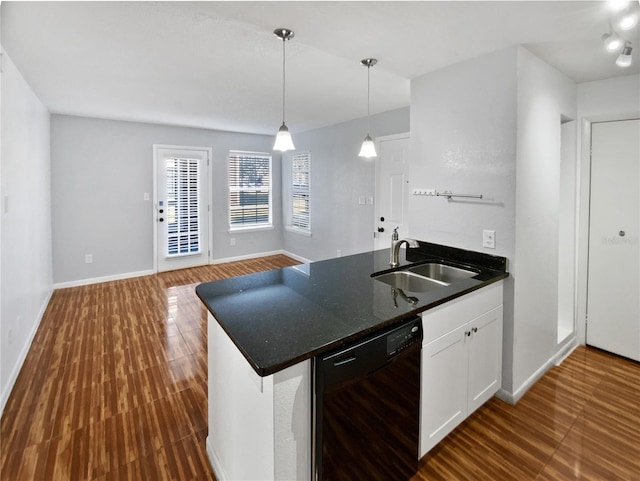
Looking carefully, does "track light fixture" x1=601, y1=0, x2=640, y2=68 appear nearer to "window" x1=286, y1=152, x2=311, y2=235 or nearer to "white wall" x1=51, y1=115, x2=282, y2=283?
"window" x1=286, y1=152, x2=311, y2=235

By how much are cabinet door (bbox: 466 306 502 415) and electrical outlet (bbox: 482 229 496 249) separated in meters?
0.42

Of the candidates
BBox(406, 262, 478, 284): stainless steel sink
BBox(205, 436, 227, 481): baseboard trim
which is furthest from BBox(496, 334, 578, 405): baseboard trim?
BBox(205, 436, 227, 481): baseboard trim

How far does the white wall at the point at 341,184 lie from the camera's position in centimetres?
463

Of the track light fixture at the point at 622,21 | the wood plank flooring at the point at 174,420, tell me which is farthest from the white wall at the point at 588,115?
the track light fixture at the point at 622,21

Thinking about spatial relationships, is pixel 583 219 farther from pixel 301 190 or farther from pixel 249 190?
pixel 249 190

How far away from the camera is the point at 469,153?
240cm

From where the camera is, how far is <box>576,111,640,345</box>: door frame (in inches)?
113

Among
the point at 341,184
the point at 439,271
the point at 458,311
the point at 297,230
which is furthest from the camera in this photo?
the point at 297,230

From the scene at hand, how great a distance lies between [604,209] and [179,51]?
3.68m

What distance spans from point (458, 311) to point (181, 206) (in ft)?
16.6

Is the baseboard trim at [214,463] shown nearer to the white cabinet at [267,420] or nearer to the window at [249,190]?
the white cabinet at [267,420]

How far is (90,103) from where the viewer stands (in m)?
3.98

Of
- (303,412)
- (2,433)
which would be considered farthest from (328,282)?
(2,433)

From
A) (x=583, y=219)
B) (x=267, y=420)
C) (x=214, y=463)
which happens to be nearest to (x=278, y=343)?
(x=267, y=420)
